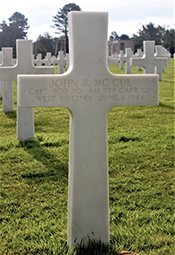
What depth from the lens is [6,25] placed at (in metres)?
58.0

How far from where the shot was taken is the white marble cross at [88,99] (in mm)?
2793

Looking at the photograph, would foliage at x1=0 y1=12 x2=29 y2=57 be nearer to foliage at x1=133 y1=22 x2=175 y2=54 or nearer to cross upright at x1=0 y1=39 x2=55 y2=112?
foliage at x1=133 y1=22 x2=175 y2=54

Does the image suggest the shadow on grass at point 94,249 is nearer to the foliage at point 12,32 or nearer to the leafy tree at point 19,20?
the foliage at point 12,32

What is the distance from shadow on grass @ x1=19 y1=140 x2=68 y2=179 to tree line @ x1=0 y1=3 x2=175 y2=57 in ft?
148

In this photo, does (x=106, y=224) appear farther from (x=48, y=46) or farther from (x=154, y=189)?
(x=48, y=46)

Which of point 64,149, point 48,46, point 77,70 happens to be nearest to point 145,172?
point 64,149

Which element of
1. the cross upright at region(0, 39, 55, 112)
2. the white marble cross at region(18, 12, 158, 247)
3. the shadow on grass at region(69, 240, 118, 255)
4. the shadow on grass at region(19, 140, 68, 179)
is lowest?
the shadow on grass at region(69, 240, 118, 255)

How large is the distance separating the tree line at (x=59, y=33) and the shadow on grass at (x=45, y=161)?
148ft

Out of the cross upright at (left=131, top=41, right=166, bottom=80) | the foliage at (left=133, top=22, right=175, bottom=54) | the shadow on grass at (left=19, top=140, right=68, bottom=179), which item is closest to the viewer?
the shadow on grass at (left=19, top=140, right=68, bottom=179)

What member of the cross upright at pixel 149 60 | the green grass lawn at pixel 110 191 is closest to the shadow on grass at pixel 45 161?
the green grass lawn at pixel 110 191

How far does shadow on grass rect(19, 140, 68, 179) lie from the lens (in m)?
4.77

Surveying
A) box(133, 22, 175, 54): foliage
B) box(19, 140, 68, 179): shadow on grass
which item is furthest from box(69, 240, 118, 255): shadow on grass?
box(133, 22, 175, 54): foliage

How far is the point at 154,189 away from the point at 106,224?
1.40 meters

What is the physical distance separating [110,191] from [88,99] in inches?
66.5
